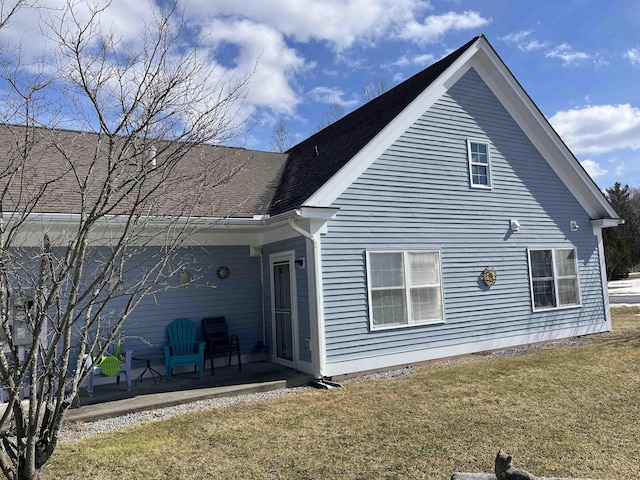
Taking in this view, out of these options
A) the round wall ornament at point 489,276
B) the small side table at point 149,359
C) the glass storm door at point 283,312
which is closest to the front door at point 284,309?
the glass storm door at point 283,312

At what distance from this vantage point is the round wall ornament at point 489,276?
9.19 m

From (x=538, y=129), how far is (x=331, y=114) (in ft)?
54.7

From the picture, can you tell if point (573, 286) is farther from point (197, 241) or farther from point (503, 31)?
point (197, 241)

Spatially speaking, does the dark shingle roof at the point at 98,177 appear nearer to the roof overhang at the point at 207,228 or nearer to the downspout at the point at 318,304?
the roof overhang at the point at 207,228

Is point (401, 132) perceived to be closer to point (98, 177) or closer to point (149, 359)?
point (98, 177)

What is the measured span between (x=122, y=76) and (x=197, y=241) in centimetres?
533

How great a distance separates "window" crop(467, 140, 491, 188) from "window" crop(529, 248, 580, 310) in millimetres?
1930

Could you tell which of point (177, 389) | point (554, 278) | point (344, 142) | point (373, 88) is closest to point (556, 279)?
point (554, 278)

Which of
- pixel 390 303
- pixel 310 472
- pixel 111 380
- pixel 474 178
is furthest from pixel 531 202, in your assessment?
pixel 111 380

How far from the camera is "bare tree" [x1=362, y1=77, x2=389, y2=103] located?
82.3ft

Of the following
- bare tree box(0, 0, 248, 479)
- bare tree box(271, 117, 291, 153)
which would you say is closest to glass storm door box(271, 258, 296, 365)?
bare tree box(0, 0, 248, 479)

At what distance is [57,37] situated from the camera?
3.22 m

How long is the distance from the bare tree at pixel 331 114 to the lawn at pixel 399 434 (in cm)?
2022

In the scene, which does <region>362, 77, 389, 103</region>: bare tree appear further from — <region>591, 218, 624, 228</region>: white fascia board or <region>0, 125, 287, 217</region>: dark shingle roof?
<region>591, 218, 624, 228</region>: white fascia board
